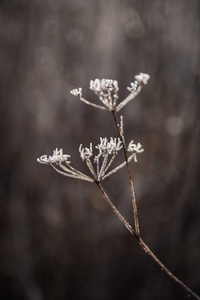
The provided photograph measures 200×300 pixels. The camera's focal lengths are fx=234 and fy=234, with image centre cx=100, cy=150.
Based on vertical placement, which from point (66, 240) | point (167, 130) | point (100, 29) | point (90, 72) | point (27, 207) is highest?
point (100, 29)

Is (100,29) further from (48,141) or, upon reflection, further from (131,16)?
(48,141)

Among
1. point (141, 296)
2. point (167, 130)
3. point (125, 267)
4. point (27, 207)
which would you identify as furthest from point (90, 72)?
point (141, 296)

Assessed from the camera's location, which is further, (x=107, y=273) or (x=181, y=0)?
(x=107, y=273)

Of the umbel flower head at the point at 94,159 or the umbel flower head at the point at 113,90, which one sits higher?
the umbel flower head at the point at 113,90

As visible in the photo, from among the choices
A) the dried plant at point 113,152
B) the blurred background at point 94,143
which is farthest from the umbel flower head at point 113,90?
the blurred background at point 94,143

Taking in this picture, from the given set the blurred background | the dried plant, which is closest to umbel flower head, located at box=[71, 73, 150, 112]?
the dried plant

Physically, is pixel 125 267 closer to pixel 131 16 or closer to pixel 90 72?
pixel 90 72

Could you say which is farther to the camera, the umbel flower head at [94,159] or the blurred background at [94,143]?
the blurred background at [94,143]

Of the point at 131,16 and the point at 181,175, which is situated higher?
the point at 131,16

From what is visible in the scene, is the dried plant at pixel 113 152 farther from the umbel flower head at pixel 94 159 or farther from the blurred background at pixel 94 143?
the blurred background at pixel 94 143

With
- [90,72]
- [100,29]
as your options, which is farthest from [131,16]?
[90,72]
